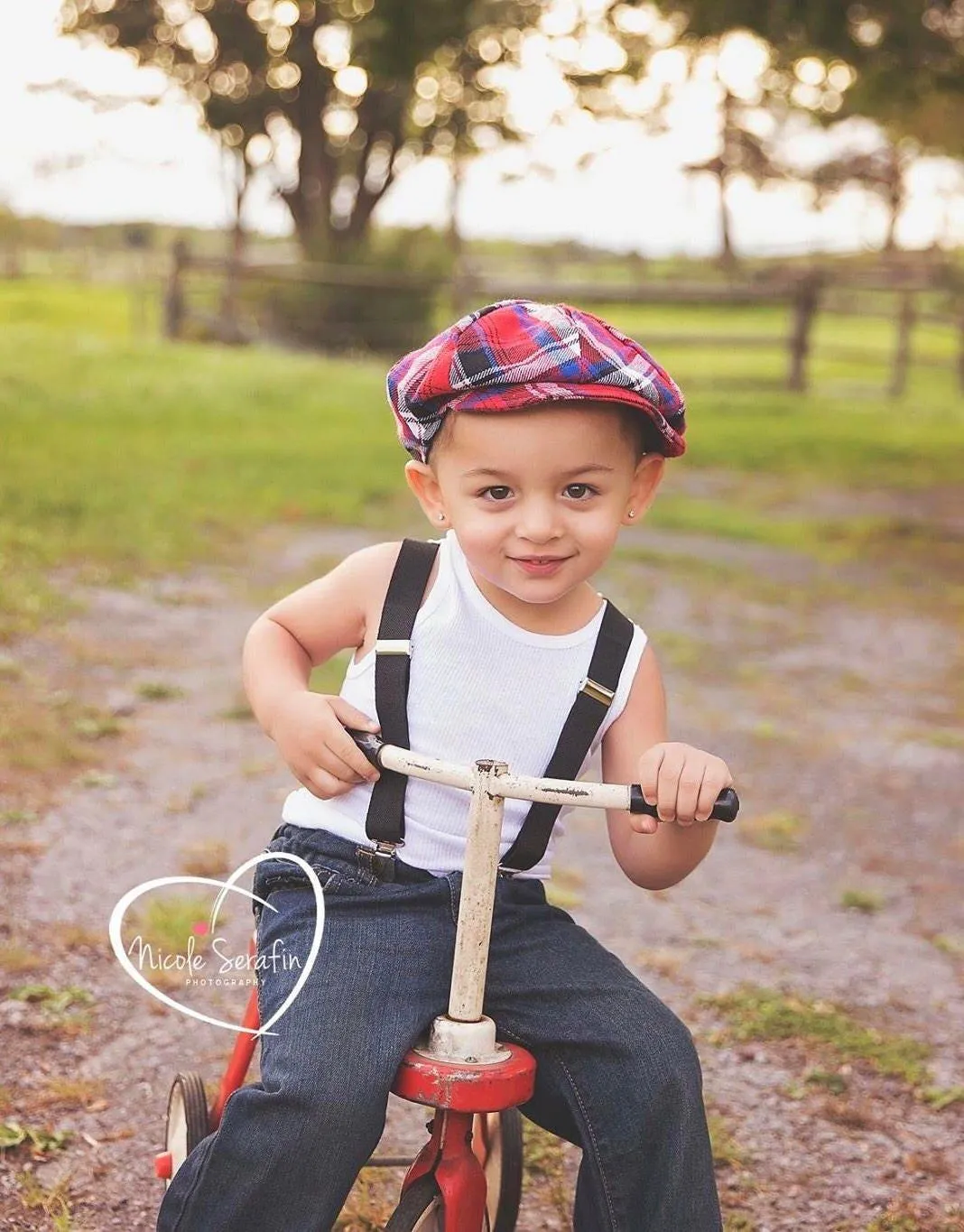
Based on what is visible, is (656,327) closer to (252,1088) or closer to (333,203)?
(333,203)

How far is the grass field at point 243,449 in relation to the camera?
25.2 ft

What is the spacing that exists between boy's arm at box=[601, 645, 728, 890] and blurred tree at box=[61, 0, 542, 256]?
18.9 m

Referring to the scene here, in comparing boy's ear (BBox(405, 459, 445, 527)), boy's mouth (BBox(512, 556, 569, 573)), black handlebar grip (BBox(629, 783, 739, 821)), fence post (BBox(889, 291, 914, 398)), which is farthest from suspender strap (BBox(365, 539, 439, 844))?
fence post (BBox(889, 291, 914, 398))

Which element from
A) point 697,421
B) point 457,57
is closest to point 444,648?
point 697,421

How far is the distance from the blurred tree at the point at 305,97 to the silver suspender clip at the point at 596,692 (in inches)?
746

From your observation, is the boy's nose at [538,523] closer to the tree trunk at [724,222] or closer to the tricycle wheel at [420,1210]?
the tricycle wheel at [420,1210]

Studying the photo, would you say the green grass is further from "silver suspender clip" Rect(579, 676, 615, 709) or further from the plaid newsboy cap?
the plaid newsboy cap

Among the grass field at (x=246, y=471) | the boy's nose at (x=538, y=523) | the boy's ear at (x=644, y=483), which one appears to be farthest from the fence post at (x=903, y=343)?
the boy's nose at (x=538, y=523)

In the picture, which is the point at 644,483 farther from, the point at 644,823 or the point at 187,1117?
the point at 187,1117

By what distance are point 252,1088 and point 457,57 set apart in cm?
1742

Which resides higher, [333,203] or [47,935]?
[333,203]

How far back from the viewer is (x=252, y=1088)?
→ 183cm

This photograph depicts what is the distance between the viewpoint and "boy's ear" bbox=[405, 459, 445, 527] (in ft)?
6.64

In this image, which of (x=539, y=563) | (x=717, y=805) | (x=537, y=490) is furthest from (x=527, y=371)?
(x=717, y=805)
